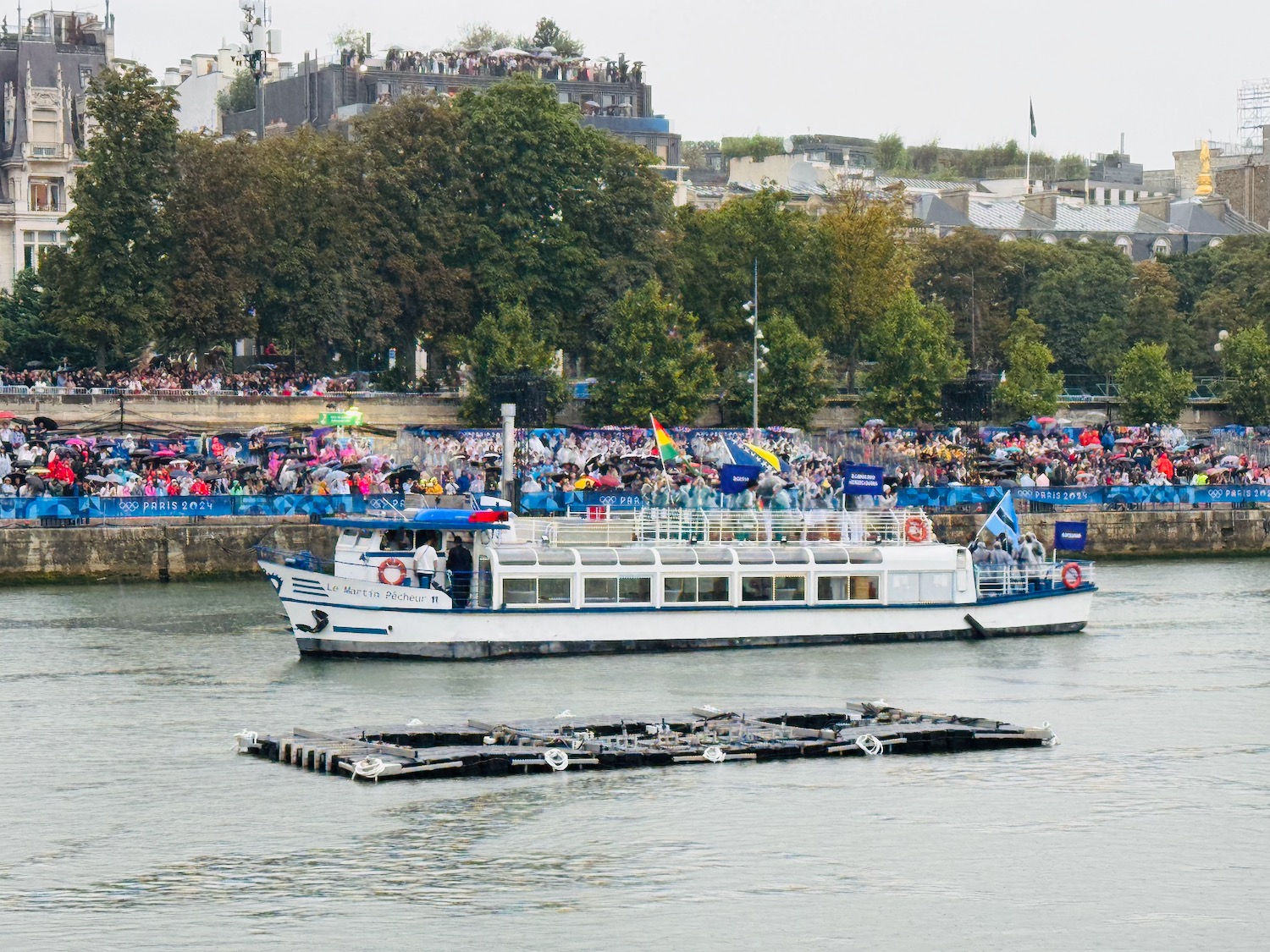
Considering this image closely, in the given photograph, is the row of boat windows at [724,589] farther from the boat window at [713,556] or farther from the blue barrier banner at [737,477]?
the blue barrier banner at [737,477]

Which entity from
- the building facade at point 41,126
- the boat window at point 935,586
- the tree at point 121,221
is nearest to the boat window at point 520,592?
the boat window at point 935,586

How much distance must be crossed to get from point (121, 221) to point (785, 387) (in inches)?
1078

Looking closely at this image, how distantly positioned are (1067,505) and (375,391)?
2806 centimetres

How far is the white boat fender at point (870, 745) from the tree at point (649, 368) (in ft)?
156

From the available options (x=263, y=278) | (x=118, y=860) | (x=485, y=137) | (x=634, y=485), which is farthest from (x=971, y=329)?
(x=118, y=860)

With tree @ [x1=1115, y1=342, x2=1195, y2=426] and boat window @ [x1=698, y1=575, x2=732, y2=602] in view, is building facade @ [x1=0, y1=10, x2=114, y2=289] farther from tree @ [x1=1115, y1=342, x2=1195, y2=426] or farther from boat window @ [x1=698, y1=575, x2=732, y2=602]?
boat window @ [x1=698, y1=575, x2=732, y2=602]

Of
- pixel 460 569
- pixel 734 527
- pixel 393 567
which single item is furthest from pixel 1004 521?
pixel 393 567

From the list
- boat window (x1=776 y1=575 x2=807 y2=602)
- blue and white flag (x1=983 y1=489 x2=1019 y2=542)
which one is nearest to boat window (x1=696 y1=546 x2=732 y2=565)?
boat window (x1=776 y1=575 x2=807 y2=602)

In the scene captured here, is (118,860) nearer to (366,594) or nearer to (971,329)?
(366,594)

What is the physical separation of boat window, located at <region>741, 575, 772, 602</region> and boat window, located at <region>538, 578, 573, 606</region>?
14.1 feet

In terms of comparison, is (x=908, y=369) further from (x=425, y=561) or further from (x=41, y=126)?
(x=41, y=126)

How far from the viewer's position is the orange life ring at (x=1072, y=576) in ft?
181

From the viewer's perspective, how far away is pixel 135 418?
79.7 m

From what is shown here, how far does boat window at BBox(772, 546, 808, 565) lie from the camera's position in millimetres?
51438
